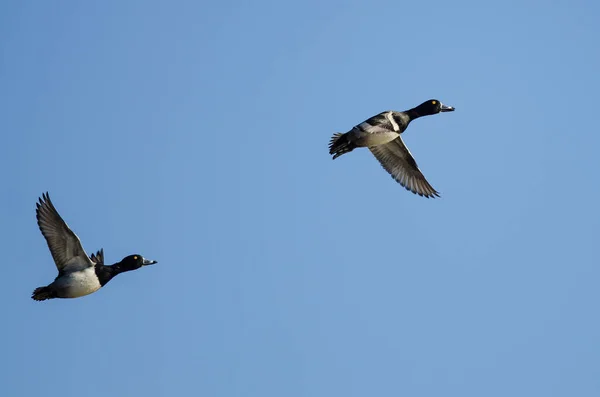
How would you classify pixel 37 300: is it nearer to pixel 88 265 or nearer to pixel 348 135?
pixel 88 265

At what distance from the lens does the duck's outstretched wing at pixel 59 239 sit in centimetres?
2420

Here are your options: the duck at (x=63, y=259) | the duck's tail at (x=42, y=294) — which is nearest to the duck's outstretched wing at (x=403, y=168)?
the duck at (x=63, y=259)

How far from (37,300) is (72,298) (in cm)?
80

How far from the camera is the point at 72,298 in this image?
24.8 m

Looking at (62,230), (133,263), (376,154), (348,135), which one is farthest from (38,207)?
(376,154)

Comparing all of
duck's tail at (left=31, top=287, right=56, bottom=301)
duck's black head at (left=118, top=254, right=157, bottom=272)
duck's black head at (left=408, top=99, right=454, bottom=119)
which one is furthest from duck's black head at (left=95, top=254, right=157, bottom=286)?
duck's black head at (left=408, top=99, right=454, bottom=119)

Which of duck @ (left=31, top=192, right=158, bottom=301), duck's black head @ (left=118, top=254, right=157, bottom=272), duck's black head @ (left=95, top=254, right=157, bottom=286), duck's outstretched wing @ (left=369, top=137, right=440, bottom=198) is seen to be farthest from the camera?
duck's outstretched wing @ (left=369, top=137, right=440, bottom=198)

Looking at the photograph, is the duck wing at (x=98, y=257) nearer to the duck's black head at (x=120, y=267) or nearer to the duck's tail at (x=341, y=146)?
the duck's black head at (x=120, y=267)

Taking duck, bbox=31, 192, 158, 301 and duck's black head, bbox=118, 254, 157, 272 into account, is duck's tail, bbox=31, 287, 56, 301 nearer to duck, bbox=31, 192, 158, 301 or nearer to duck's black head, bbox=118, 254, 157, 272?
duck, bbox=31, 192, 158, 301

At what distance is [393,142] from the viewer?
1113 inches

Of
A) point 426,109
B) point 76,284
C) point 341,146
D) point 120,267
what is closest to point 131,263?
point 120,267

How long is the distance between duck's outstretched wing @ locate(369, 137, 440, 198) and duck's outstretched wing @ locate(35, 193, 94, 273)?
8.30m

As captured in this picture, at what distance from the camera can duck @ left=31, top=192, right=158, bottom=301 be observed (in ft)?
79.4

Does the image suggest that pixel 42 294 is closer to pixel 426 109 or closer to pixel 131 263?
pixel 131 263
